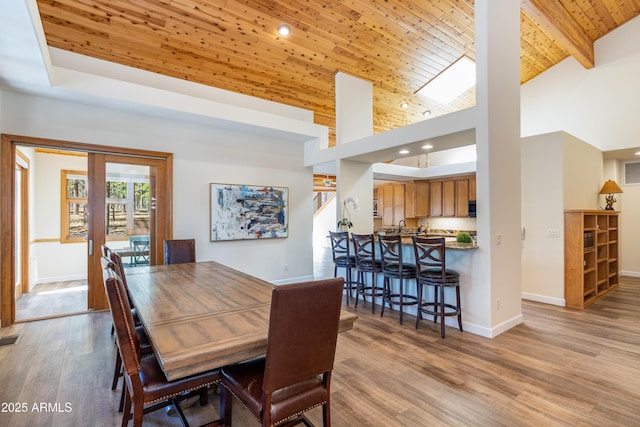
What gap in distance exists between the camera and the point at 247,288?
246 centimetres

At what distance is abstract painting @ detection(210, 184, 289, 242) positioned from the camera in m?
5.21

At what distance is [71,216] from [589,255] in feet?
30.5

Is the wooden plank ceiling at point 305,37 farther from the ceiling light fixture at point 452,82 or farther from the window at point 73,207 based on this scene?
the window at point 73,207

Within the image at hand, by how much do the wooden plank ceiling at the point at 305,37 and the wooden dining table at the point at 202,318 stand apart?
3.09 m

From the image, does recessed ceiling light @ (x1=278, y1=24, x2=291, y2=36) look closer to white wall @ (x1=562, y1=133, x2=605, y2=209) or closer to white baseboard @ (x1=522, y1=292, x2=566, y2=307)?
white wall @ (x1=562, y1=133, x2=605, y2=209)

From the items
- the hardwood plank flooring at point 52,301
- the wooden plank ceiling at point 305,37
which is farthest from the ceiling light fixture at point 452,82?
the hardwood plank flooring at point 52,301

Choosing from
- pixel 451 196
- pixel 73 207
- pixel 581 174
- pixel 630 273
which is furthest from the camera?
pixel 451 196

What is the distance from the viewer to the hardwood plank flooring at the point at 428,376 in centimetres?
205

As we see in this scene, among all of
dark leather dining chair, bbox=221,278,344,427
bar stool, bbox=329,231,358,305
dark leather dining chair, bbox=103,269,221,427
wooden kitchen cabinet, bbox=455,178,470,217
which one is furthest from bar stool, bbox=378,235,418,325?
wooden kitchen cabinet, bbox=455,178,470,217

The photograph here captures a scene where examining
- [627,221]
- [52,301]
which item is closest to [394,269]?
[52,301]

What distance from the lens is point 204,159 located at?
16.8 feet

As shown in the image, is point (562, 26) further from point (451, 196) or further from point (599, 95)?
point (451, 196)

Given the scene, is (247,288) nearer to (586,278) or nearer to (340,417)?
(340,417)

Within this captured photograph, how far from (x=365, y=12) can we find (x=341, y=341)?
14.0 feet
